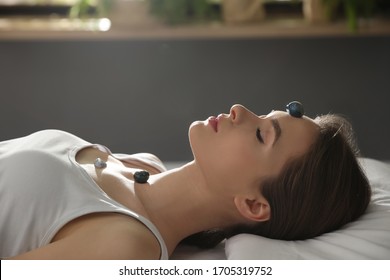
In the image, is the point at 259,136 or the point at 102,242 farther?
the point at 259,136

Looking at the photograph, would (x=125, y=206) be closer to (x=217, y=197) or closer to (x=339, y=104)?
(x=217, y=197)

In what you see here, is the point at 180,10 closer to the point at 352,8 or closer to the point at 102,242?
the point at 352,8

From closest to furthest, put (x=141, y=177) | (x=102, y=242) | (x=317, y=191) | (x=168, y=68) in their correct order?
(x=102, y=242) < (x=317, y=191) < (x=141, y=177) < (x=168, y=68)

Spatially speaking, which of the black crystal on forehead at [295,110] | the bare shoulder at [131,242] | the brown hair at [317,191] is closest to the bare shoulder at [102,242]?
the bare shoulder at [131,242]

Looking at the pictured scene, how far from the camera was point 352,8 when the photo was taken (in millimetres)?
2873

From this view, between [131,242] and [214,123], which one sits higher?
[214,123]

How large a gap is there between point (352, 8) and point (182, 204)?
180cm

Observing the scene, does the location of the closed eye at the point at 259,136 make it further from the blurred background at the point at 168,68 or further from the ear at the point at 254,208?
the blurred background at the point at 168,68

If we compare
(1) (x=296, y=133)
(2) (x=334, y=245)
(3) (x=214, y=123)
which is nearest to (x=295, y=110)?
(1) (x=296, y=133)

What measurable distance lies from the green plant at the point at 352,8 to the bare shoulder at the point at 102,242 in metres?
1.94

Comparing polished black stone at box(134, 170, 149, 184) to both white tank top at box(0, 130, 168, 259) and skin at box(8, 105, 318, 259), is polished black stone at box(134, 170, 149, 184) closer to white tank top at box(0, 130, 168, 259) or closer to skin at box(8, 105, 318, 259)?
skin at box(8, 105, 318, 259)

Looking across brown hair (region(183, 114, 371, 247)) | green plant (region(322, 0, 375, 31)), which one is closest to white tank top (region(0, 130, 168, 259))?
brown hair (region(183, 114, 371, 247))

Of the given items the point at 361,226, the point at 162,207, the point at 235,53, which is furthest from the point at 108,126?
the point at 361,226

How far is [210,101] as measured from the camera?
3.01 metres
